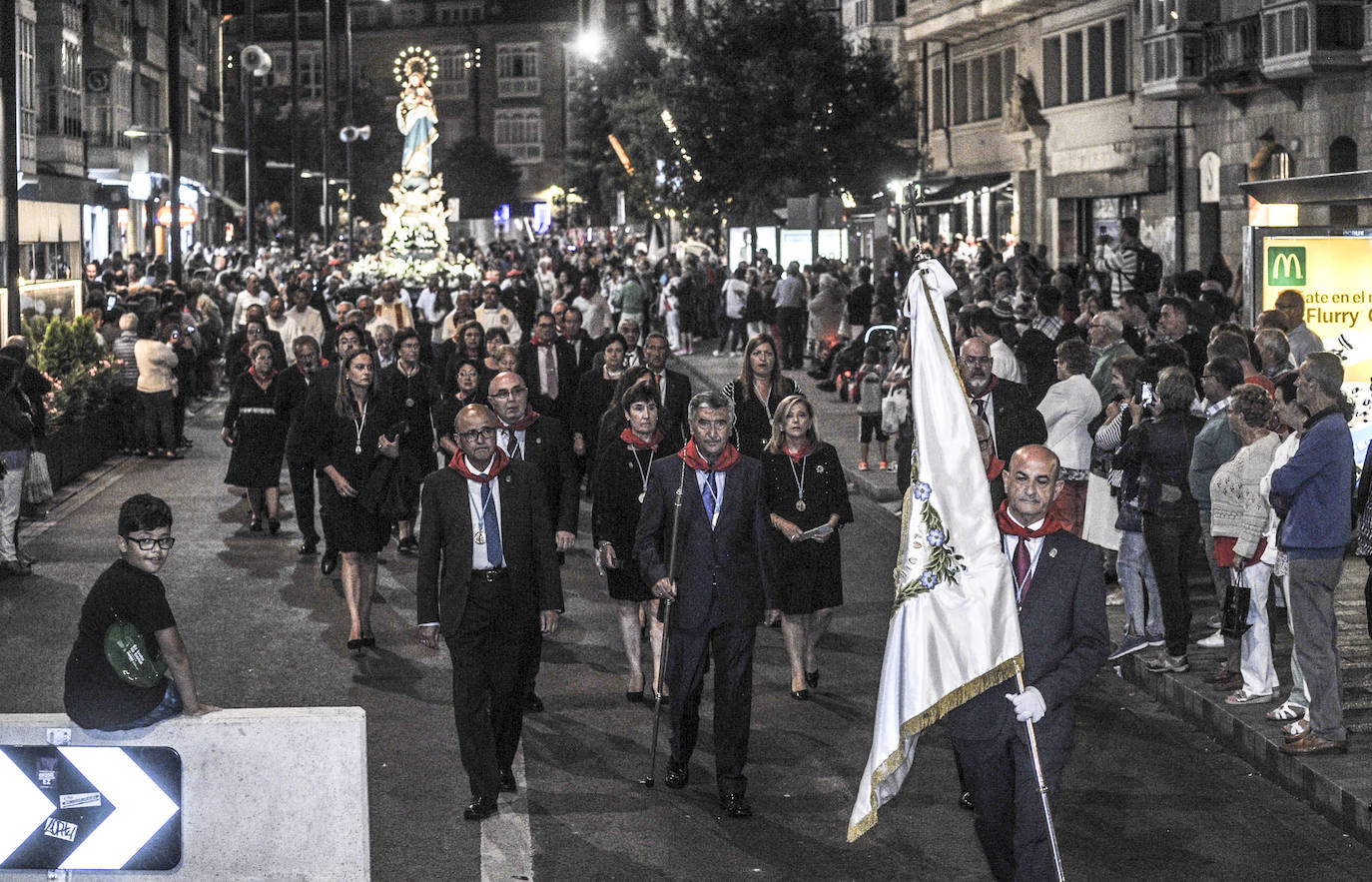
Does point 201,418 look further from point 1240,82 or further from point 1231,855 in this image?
point 1231,855

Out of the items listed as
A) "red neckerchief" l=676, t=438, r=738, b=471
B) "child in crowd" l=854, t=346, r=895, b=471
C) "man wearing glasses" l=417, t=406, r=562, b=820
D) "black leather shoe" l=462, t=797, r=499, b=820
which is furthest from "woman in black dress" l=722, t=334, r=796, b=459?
"child in crowd" l=854, t=346, r=895, b=471

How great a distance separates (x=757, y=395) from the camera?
40.3ft

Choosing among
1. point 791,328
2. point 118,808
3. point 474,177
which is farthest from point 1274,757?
point 474,177

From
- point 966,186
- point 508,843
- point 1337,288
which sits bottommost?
point 508,843

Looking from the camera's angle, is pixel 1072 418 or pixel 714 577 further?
pixel 1072 418

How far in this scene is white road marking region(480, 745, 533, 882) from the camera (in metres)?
7.75

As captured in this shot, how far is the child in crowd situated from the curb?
29.8ft

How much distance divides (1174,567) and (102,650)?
20.4ft

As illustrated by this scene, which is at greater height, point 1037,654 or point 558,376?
point 558,376

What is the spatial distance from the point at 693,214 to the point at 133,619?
1653 inches

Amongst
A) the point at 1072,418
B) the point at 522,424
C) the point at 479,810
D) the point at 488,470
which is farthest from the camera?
the point at 1072,418

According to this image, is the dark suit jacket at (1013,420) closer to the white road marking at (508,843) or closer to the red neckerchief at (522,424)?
the red neckerchief at (522,424)

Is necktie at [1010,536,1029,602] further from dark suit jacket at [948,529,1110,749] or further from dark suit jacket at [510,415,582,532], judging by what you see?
dark suit jacket at [510,415,582,532]

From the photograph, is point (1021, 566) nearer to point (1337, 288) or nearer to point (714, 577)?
point (714, 577)
